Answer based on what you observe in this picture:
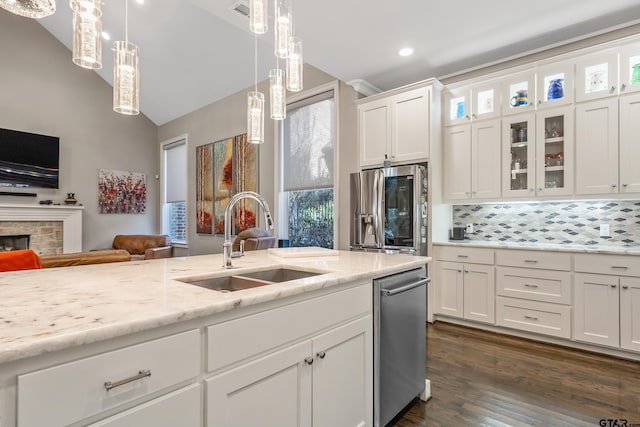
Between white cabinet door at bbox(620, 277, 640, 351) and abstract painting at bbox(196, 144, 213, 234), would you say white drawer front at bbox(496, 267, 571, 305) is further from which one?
abstract painting at bbox(196, 144, 213, 234)

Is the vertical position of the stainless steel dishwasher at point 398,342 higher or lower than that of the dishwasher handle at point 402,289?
lower

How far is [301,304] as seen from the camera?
134cm

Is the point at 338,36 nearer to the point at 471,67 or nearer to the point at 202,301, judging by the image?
the point at 471,67

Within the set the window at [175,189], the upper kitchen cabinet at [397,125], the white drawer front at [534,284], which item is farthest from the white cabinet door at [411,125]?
the window at [175,189]

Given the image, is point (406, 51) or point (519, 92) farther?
point (406, 51)

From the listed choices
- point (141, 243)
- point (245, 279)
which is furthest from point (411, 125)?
point (141, 243)

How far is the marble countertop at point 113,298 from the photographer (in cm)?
76

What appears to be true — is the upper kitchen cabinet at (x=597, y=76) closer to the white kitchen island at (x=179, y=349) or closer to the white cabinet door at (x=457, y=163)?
the white cabinet door at (x=457, y=163)

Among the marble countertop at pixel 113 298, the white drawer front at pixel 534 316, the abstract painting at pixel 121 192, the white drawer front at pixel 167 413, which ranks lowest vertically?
the white drawer front at pixel 534 316

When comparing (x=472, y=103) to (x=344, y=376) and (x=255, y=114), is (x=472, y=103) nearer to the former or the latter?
(x=255, y=114)

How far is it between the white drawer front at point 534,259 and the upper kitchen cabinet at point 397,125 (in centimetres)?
128

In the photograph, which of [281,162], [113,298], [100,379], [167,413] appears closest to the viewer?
[100,379]

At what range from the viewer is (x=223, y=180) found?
6.15 m

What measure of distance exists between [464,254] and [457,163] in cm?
103
